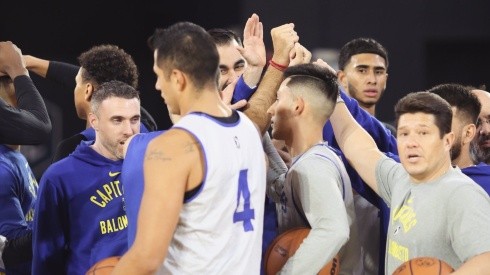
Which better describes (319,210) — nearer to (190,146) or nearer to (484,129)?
(190,146)

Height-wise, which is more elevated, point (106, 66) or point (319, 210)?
point (106, 66)

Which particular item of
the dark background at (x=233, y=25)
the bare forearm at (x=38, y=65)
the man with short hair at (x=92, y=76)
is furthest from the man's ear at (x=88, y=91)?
the dark background at (x=233, y=25)

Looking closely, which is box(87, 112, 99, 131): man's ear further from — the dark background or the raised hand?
the dark background

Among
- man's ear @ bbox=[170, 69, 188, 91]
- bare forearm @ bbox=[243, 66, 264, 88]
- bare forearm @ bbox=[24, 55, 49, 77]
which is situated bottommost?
bare forearm @ bbox=[24, 55, 49, 77]

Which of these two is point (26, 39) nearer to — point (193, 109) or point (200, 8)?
point (200, 8)

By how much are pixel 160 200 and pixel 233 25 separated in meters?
6.10

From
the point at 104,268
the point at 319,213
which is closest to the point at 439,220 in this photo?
the point at 319,213

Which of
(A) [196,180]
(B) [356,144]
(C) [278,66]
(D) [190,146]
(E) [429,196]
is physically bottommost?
(E) [429,196]

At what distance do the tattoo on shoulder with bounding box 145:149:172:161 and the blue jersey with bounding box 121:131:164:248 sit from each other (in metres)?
0.24

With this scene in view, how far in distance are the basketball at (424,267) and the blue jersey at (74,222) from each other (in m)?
1.33

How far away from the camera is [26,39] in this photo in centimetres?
910

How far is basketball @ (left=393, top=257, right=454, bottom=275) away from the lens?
11.7 ft

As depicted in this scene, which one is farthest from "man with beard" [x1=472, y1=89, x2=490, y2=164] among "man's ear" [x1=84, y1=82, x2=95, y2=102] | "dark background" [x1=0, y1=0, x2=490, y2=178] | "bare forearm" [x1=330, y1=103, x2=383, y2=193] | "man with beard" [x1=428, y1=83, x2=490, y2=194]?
"dark background" [x1=0, y1=0, x2=490, y2=178]

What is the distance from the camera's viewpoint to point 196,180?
324cm
